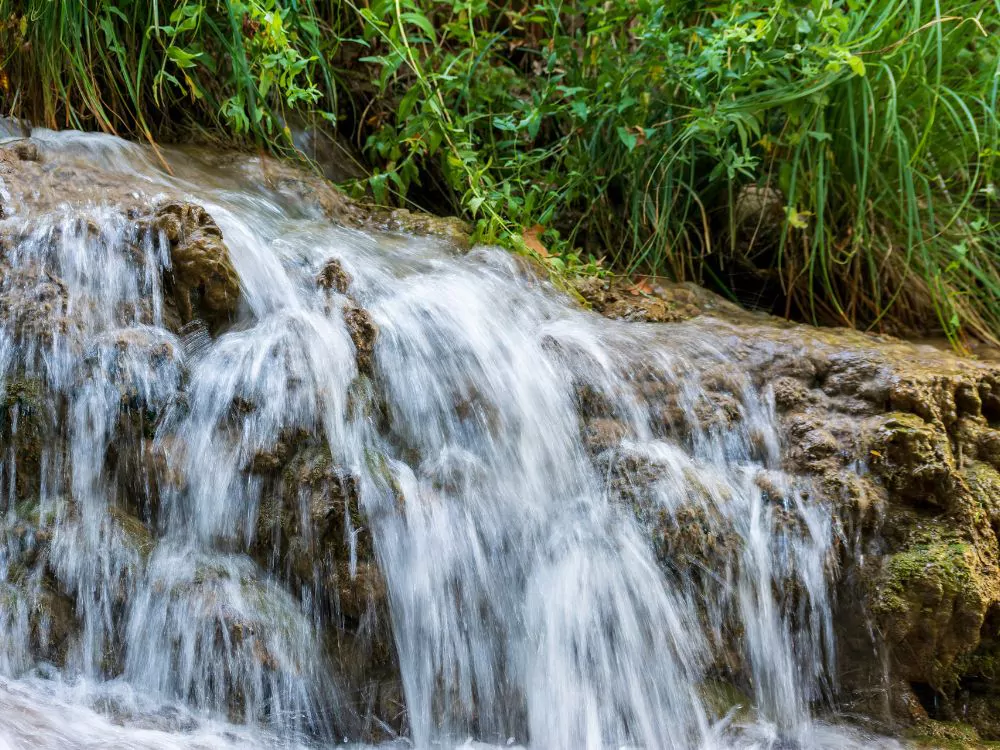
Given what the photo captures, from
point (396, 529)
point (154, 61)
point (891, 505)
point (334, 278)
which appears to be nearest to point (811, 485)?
point (891, 505)

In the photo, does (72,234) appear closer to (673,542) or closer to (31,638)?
(31,638)

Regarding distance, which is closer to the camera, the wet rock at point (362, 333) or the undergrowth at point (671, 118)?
the wet rock at point (362, 333)

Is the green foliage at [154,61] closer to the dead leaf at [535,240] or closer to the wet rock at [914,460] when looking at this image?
the dead leaf at [535,240]

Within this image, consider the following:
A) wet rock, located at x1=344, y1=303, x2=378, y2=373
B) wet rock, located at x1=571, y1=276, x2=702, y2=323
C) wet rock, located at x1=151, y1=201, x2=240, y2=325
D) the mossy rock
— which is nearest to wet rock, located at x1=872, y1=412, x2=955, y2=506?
the mossy rock

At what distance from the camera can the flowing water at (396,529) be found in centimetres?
171

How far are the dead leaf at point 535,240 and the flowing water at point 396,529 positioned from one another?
2.47 ft

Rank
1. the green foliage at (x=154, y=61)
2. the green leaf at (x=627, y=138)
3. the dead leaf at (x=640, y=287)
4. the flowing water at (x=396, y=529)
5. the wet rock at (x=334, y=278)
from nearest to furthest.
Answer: the flowing water at (x=396, y=529) → the wet rock at (x=334, y=278) → the green foliage at (x=154, y=61) → the green leaf at (x=627, y=138) → the dead leaf at (x=640, y=287)

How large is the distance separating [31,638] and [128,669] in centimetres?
18

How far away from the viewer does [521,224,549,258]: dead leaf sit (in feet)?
10.0

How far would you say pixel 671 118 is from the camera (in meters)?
3.11

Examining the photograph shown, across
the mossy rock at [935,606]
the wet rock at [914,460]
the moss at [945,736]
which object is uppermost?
the wet rock at [914,460]

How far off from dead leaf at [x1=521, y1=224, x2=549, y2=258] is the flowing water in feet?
2.47

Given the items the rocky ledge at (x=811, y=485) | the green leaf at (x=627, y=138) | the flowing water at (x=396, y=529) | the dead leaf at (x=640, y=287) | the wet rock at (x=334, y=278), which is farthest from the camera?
the dead leaf at (x=640, y=287)

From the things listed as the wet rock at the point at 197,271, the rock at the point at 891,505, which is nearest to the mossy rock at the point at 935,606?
the rock at the point at 891,505
